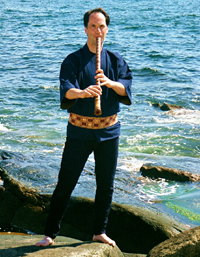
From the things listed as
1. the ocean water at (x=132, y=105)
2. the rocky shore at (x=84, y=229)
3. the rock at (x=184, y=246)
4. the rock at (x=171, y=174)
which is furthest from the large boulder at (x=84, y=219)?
the rock at (x=171, y=174)

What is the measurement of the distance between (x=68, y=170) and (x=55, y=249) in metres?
0.65

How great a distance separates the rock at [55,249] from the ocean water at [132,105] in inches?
48.8

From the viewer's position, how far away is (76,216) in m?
4.79

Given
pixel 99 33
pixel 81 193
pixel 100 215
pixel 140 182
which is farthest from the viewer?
pixel 140 182

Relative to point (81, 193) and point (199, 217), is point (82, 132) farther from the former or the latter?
point (199, 217)

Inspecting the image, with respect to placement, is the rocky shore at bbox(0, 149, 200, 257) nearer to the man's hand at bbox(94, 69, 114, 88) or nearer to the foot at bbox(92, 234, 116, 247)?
the foot at bbox(92, 234, 116, 247)

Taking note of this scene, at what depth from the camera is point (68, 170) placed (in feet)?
12.0

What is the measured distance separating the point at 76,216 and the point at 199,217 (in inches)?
58.6

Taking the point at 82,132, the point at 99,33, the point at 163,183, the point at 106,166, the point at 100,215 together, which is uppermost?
the point at 99,33

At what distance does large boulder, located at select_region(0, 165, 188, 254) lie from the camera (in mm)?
4398

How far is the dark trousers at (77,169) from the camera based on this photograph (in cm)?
363

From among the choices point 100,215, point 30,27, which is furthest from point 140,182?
point 30,27

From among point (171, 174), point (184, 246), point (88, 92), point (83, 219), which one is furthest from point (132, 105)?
point (184, 246)

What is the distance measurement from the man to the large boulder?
0.87 meters
